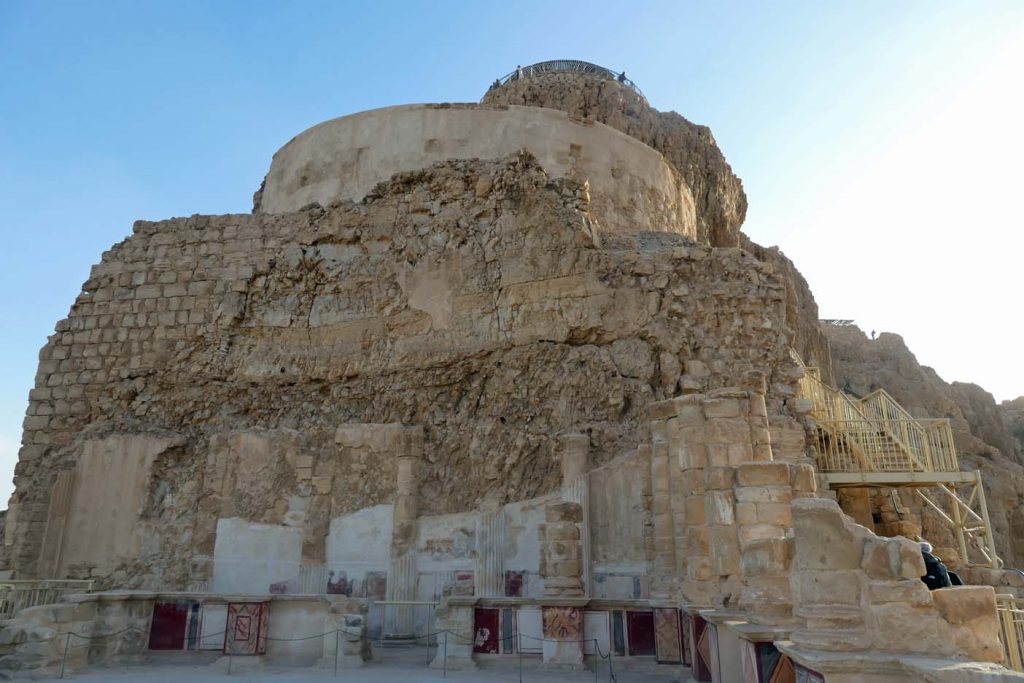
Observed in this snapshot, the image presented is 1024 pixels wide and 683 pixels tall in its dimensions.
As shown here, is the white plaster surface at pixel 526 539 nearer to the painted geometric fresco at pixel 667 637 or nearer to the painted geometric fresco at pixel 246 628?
the painted geometric fresco at pixel 667 637

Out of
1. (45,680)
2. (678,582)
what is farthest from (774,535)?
(45,680)

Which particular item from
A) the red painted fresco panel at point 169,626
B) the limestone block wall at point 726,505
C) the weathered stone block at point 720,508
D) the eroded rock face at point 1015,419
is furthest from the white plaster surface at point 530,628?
the eroded rock face at point 1015,419

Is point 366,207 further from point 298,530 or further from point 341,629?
point 341,629

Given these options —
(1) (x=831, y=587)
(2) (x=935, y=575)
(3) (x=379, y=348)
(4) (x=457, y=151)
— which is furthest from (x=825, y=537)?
(4) (x=457, y=151)

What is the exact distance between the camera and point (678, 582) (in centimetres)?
802

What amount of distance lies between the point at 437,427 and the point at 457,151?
6.49 m

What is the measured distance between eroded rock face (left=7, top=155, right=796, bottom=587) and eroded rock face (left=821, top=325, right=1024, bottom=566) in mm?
15389

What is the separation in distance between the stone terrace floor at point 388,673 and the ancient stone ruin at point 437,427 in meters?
0.22

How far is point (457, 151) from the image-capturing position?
15984mm

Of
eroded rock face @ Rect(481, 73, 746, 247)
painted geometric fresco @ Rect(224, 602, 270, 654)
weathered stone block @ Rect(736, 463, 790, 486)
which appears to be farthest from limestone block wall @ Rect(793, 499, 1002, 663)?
eroded rock face @ Rect(481, 73, 746, 247)

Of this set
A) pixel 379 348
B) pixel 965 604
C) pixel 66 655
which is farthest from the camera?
pixel 379 348

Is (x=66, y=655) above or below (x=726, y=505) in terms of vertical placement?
below

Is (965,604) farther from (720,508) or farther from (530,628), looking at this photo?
(530,628)

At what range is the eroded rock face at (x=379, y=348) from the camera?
11953mm
